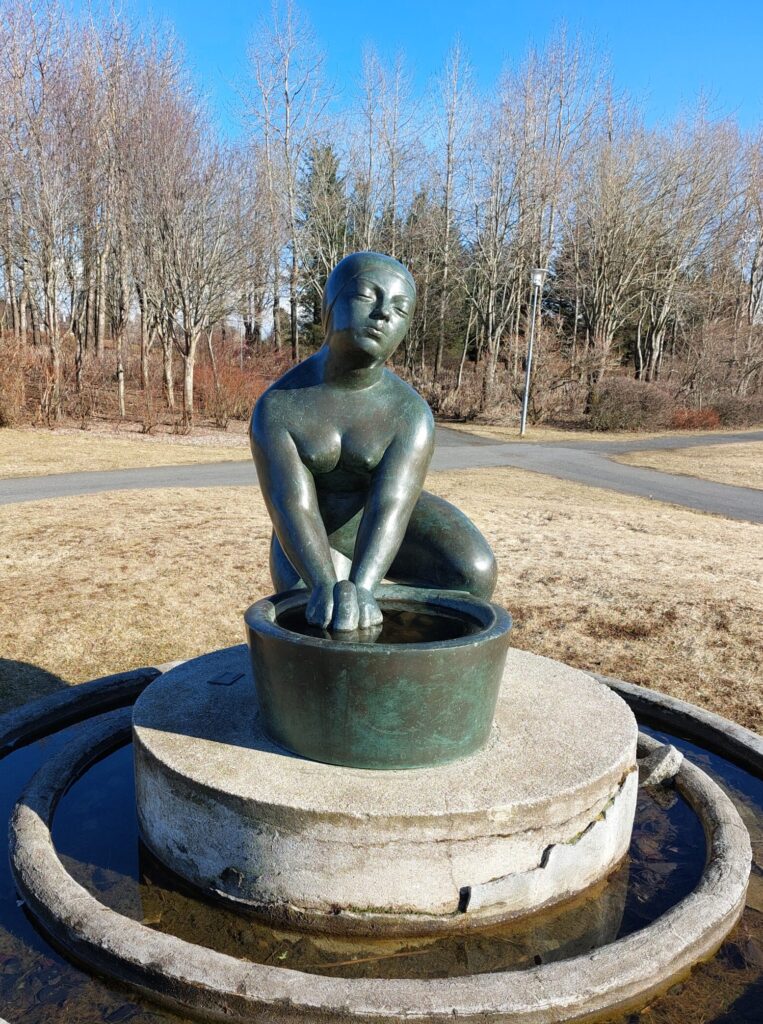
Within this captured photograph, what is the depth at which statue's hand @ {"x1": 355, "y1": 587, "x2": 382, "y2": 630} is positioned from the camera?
9.31 feet

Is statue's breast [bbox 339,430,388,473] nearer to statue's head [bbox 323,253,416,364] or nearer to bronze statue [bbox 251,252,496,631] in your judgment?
bronze statue [bbox 251,252,496,631]

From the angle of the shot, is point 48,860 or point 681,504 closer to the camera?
point 48,860

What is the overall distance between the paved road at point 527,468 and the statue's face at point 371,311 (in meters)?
8.89

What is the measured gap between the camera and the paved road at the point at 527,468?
12065mm

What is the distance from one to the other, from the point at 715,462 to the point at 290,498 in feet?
60.5

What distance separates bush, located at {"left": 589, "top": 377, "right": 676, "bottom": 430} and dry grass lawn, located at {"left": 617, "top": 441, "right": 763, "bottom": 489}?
466cm

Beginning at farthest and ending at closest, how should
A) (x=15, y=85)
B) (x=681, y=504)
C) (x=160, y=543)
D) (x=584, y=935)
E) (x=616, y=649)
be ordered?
(x=15, y=85) < (x=681, y=504) < (x=160, y=543) < (x=616, y=649) < (x=584, y=935)

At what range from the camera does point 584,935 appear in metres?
2.51

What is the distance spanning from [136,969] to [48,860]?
62 centimetres

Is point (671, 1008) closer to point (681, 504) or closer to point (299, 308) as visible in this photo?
point (681, 504)

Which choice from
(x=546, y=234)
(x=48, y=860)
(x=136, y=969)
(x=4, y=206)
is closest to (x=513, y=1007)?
(x=136, y=969)

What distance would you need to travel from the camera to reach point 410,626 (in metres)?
3.14

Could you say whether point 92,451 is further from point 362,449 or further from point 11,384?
point 362,449

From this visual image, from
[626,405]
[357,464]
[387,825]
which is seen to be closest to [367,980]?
[387,825]
